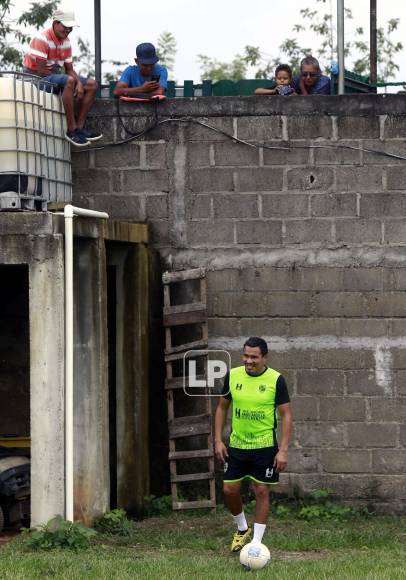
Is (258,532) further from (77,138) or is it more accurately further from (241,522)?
(77,138)

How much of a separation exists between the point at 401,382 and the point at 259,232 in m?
1.96

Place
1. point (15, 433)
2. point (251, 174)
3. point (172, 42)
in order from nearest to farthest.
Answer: point (251, 174) < point (15, 433) < point (172, 42)

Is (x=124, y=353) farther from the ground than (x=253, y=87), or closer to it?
closer to it

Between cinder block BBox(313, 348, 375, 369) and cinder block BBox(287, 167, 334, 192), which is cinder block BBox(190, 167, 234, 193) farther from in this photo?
cinder block BBox(313, 348, 375, 369)

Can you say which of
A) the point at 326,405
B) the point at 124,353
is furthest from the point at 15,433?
the point at 326,405

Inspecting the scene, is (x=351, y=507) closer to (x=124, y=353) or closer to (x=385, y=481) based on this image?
(x=385, y=481)

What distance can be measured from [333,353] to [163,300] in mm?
1728

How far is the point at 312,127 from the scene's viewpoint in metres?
12.5

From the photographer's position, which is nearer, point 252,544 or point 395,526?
point 252,544

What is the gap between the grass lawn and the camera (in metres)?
9.19

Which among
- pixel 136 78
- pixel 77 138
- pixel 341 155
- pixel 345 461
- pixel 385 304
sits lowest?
pixel 345 461

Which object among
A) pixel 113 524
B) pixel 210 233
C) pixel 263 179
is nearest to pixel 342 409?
pixel 210 233

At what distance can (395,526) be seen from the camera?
11766mm

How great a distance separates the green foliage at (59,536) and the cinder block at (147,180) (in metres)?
3.64
